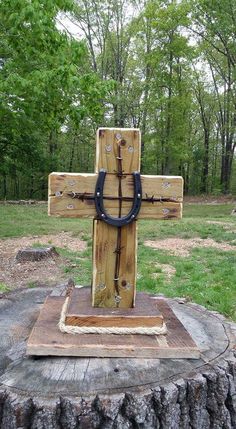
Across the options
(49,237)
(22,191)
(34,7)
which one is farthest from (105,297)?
(22,191)

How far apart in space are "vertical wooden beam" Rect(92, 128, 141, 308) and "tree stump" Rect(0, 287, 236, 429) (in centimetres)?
45

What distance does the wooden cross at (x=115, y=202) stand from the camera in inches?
85.0

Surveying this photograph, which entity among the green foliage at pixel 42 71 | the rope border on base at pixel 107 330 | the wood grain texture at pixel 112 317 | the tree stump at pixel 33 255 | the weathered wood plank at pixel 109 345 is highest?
the green foliage at pixel 42 71

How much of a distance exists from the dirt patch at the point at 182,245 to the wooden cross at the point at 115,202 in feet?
19.1

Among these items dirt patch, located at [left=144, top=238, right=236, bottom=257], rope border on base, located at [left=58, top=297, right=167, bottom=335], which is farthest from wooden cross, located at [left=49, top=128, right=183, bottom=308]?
dirt patch, located at [left=144, top=238, right=236, bottom=257]

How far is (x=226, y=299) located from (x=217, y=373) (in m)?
3.26

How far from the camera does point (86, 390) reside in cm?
165

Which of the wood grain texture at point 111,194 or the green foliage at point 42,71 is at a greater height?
the green foliage at point 42,71

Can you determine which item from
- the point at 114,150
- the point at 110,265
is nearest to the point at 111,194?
the point at 114,150

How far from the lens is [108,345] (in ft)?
6.35

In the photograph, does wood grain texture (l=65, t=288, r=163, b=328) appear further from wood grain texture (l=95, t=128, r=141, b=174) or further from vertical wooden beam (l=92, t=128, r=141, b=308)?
wood grain texture (l=95, t=128, r=141, b=174)

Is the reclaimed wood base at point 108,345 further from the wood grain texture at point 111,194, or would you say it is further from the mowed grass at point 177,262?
the mowed grass at point 177,262

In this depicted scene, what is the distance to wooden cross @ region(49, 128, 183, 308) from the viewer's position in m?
2.16

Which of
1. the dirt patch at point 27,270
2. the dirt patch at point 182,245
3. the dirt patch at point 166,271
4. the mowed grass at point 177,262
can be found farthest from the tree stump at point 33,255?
the dirt patch at point 182,245
